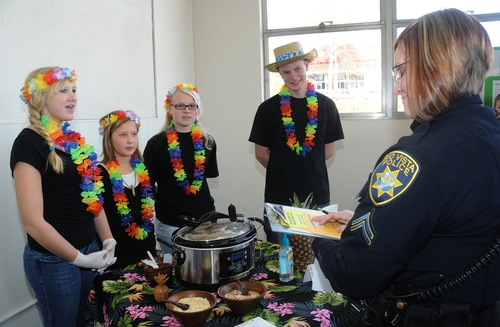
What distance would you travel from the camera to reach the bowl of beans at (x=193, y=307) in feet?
4.11

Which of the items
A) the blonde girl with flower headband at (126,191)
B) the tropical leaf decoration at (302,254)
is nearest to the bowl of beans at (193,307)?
the tropical leaf decoration at (302,254)

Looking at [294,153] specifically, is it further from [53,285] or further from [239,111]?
[53,285]

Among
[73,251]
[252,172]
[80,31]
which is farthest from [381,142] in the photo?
[73,251]

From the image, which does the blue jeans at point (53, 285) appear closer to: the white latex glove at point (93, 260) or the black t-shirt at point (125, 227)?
the white latex glove at point (93, 260)

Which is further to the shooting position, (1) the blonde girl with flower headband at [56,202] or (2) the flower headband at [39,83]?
(2) the flower headband at [39,83]

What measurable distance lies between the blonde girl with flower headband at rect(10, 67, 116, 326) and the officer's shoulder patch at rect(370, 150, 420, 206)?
4.52 feet

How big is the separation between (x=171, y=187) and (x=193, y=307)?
1.29 m

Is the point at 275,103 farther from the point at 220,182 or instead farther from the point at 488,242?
the point at 488,242

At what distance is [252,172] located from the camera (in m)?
4.38

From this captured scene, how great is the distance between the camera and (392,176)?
94 centimetres

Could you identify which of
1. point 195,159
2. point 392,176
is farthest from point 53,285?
point 392,176

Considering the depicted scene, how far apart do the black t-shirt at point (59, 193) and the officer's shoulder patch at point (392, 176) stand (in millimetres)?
1411

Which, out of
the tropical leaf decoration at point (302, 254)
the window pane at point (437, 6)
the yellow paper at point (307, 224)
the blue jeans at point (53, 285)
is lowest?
the blue jeans at point (53, 285)

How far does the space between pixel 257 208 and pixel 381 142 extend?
1462mm
